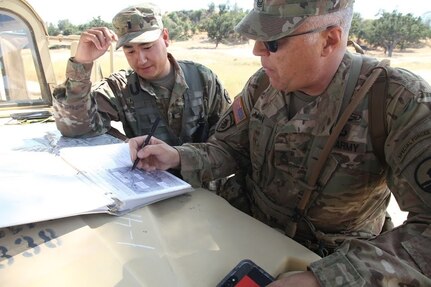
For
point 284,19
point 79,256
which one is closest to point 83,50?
point 284,19

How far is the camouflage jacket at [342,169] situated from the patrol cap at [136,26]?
71cm

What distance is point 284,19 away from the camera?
46.5 inches

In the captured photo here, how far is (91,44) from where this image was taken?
1.81 m

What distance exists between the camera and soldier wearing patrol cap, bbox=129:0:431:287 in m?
0.92

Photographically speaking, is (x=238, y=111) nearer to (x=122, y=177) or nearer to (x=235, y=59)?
(x=122, y=177)

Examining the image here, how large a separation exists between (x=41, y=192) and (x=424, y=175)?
944mm

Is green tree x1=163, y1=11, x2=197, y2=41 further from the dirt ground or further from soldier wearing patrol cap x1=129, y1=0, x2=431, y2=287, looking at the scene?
soldier wearing patrol cap x1=129, y1=0, x2=431, y2=287

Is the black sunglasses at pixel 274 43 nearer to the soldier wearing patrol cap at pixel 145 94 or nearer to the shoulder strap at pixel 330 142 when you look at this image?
the shoulder strap at pixel 330 142

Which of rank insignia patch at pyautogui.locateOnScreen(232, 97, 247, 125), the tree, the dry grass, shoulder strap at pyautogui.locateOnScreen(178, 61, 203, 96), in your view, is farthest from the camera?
the tree

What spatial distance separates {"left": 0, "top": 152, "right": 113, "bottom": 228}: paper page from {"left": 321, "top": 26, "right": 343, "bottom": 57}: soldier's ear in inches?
30.3

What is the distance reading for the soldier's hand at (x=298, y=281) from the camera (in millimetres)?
848

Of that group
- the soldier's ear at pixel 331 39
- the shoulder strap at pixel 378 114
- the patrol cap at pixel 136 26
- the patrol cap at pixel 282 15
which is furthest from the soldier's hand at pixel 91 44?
the shoulder strap at pixel 378 114

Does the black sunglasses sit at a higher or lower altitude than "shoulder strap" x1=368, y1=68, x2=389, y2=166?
higher

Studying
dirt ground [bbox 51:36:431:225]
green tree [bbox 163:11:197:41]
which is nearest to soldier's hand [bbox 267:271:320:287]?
dirt ground [bbox 51:36:431:225]
